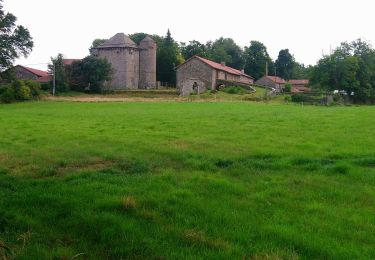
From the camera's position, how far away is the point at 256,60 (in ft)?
440

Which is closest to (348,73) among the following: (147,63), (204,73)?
(204,73)

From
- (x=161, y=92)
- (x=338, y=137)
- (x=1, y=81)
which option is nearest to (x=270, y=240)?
(x=338, y=137)

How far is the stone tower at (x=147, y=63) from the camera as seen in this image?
10269cm

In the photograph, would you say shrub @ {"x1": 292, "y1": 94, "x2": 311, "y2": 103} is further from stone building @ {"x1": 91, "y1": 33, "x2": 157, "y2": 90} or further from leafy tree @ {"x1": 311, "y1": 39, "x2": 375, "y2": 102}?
A: stone building @ {"x1": 91, "y1": 33, "x2": 157, "y2": 90}

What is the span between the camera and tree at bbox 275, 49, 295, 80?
14412 centimetres

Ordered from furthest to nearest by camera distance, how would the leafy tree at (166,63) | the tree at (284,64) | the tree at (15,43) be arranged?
the tree at (284,64) < the leafy tree at (166,63) < the tree at (15,43)

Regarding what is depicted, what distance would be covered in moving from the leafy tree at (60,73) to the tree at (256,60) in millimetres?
A: 67661

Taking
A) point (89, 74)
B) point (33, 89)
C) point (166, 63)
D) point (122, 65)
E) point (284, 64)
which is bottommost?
point (33, 89)

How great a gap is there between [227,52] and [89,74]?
68.3 m

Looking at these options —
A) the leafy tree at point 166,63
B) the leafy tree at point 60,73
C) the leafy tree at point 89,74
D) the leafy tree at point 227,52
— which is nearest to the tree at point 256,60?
the leafy tree at point 227,52

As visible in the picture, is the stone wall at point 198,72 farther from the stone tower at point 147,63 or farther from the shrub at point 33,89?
the shrub at point 33,89

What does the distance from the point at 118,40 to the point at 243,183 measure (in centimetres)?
9348

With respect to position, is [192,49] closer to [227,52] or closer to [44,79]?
[227,52]

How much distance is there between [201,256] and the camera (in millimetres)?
5676
